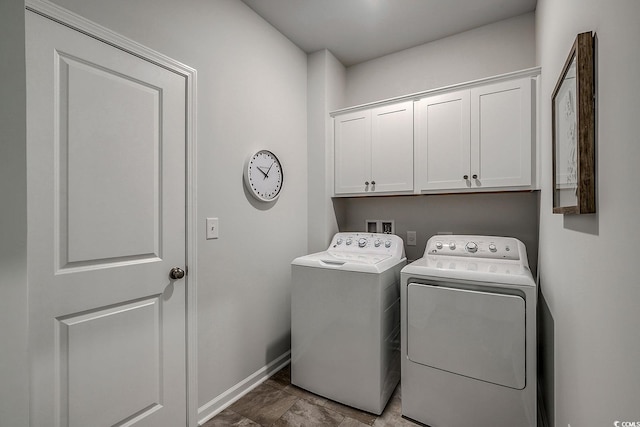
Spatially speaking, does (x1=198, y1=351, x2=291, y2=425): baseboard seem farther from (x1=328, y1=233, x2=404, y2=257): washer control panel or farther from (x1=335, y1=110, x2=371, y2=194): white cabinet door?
(x1=335, y1=110, x2=371, y2=194): white cabinet door

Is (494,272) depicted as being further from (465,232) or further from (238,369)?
(238,369)

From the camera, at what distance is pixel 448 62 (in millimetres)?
2475

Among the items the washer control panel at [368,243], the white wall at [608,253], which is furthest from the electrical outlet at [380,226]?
the white wall at [608,253]

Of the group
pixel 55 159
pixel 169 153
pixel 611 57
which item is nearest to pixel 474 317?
pixel 611 57

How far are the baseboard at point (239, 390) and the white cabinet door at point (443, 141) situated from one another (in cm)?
176

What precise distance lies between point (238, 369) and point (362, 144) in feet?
6.30

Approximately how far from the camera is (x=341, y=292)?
1950mm

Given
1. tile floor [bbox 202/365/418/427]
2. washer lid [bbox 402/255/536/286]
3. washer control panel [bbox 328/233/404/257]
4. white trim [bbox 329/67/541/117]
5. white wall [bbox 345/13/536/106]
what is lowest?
tile floor [bbox 202/365/418/427]

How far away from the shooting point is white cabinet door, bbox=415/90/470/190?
2.14 metres

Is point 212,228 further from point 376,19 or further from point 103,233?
point 376,19

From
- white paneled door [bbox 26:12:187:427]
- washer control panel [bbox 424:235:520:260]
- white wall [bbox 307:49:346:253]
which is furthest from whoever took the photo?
white wall [bbox 307:49:346:253]

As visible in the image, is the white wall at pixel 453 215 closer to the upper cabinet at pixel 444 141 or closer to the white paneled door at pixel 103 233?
the upper cabinet at pixel 444 141

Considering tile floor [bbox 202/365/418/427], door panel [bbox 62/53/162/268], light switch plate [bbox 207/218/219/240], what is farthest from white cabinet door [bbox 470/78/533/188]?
door panel [bbox 62/53/162/268]

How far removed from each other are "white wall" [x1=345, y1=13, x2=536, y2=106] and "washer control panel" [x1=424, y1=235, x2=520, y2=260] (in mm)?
1253
